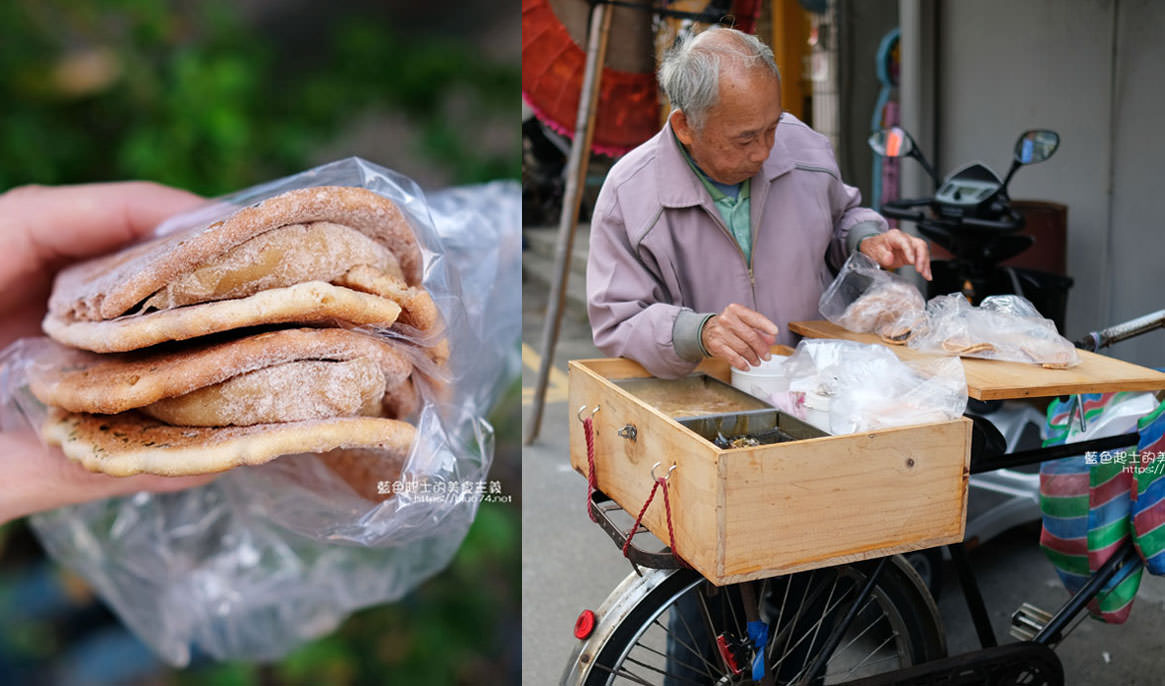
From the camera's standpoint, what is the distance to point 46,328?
1.35 meters

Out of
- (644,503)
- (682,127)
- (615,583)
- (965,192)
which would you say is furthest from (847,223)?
(615,583)

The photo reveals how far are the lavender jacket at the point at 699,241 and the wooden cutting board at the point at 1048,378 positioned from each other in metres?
0.35

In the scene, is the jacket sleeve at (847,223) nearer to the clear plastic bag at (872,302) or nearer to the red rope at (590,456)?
the clear plastic bag at (872,302)

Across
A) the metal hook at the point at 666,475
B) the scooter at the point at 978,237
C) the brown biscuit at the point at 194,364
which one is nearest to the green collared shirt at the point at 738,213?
the metal hook at the point at 666,475

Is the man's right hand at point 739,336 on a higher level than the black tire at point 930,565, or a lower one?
higher

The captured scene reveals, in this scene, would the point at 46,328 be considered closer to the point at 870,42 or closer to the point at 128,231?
the point at 128,231

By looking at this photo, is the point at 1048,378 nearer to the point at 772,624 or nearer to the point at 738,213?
the point at 738,213

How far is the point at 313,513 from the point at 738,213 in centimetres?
109

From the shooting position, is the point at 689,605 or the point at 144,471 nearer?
the point at 144,471

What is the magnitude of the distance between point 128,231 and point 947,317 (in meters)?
1.60

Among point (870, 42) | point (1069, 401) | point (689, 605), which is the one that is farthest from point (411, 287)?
point (870, 42)

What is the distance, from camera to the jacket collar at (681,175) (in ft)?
6.38

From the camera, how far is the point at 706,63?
183 centimetres

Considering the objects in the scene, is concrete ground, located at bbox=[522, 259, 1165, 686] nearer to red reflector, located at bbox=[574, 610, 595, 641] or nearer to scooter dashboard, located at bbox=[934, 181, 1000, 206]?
red reflector, located at bbox=[574, 610, 595, 641]
